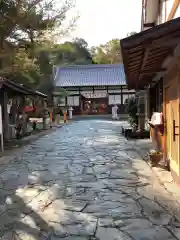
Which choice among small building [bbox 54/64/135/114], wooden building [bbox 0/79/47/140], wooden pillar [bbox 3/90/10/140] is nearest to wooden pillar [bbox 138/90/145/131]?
wooden building [bbox 0/79/47/140]

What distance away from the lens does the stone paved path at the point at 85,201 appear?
14.4 feet

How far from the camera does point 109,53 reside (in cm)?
6009

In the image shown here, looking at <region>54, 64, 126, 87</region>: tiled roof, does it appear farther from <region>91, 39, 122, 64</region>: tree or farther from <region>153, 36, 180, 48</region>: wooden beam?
<region>153, 36, 180, 48</region>: wooden beam

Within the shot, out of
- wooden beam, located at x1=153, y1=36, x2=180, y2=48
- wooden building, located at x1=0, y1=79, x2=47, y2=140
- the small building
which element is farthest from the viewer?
the small building

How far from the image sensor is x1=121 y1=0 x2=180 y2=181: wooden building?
4.40 meters

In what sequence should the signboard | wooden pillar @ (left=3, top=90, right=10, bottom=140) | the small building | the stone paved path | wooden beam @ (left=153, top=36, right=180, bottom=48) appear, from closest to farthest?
the stone paved path
wooden beam @ (left=153, top=36, right=180, bottom=48)
wooden pillar @ (left=3, top=90, right=10, bottom=140)
the small building
the signboard

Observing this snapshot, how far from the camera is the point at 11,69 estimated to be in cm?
1330

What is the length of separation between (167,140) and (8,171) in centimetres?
462

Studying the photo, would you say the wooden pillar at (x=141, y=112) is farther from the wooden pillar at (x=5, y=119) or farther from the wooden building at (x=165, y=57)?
the wooden pillar at (x=5, y=119)

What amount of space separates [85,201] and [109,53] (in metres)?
56.4

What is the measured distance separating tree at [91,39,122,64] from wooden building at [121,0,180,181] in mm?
46061

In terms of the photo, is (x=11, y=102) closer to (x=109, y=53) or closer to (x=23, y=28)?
(x=23, y=28)

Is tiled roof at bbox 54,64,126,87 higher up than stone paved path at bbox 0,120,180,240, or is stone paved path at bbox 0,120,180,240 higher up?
tiled roof at bbox 54,64,126,87

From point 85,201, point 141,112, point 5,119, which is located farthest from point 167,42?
point 5,119
